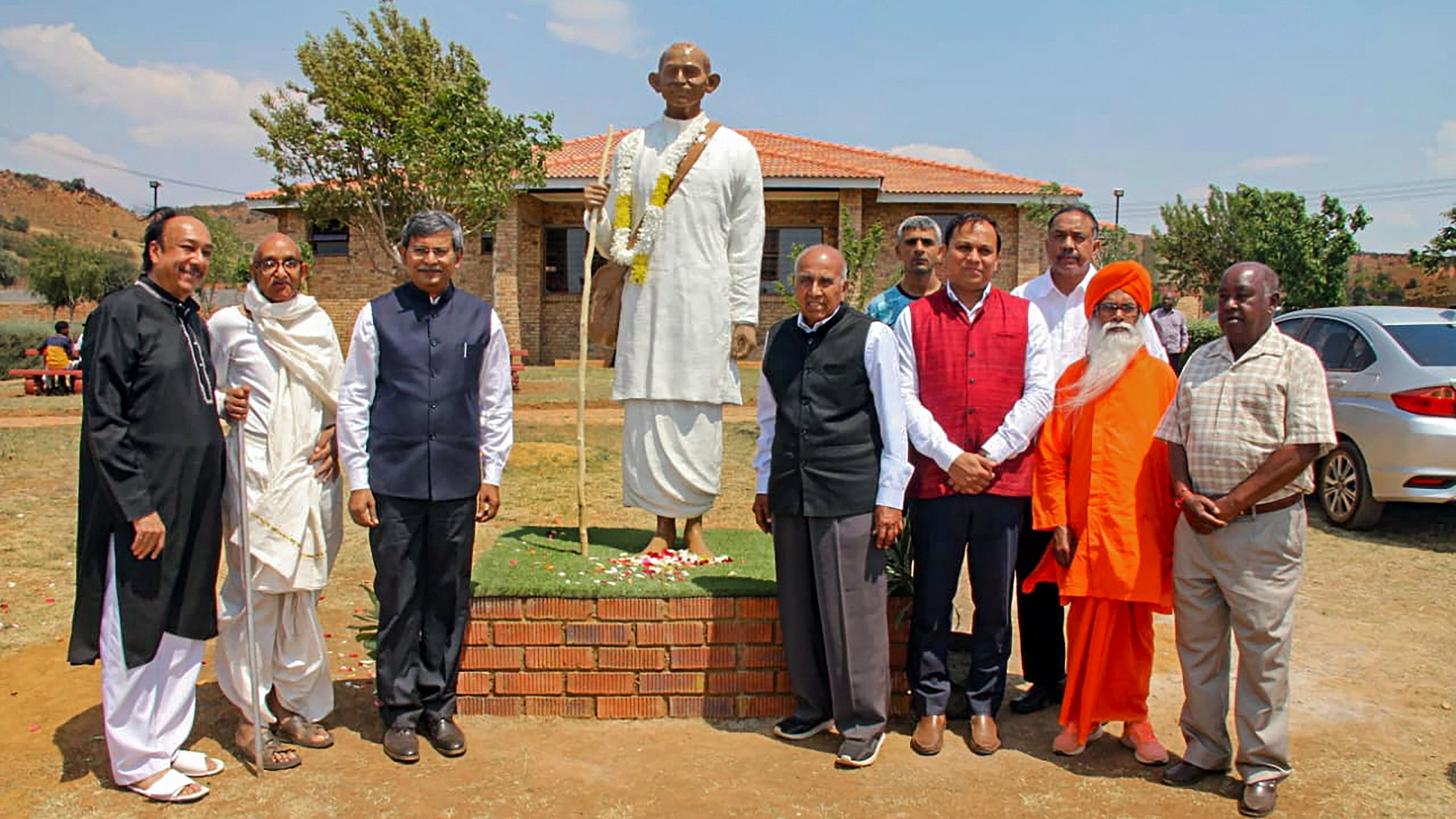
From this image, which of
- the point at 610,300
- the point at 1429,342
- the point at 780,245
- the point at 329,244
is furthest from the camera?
the point at 329,244

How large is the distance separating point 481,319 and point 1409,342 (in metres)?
7.11

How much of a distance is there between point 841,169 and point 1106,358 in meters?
18.5

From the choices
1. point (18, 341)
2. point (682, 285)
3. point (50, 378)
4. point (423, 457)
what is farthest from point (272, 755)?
point (18, 341)

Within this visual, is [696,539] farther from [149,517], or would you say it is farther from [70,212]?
[70,212]

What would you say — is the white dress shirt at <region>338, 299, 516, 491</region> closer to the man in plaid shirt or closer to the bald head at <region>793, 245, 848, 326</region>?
the bald head at <region>793, 245, 848, 326</region>

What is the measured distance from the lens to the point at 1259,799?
3.36m

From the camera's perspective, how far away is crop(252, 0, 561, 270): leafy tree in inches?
558

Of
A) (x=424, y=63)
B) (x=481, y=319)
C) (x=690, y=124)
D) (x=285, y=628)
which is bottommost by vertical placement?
(x=285, y=628)

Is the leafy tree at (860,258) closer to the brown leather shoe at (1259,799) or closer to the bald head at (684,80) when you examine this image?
the bald head at (684,80)

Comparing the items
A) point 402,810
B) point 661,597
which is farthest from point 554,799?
point 661,597

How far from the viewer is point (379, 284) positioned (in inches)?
901

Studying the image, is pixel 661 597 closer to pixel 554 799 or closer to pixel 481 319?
pixel 554 799

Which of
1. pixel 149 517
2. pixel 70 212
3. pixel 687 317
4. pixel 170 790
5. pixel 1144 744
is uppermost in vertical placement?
pixel 70 212

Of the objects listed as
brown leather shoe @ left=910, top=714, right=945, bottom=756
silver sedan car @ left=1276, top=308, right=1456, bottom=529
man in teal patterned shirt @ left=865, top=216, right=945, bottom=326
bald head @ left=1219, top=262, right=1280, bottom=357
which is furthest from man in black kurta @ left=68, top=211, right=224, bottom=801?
silver sedan car @ left=1276, top=308, right=1456, bottom=529
